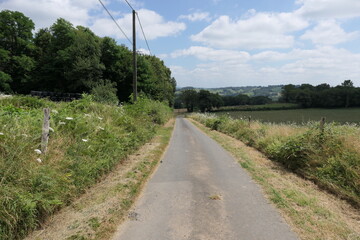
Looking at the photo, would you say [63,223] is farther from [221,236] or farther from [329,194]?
[329,194]

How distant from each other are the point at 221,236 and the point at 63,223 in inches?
99.5

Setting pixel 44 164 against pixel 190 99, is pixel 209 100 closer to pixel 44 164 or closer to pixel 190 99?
pixel 190 99

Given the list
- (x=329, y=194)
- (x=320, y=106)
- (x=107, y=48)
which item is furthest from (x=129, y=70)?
(x=320, y=106)

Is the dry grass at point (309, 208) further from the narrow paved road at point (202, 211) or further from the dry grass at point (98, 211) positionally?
the dry grass at point (98, 211)

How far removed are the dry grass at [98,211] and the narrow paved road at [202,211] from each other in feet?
0.79

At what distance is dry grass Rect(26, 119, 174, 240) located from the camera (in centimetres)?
323

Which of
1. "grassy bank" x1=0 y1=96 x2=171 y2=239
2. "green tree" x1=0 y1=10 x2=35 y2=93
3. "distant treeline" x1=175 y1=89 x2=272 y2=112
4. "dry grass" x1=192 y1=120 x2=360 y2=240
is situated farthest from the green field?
"distant treeline" x1=175 y1=89 x2=272 y2=112

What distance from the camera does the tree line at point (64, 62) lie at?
33.8 m

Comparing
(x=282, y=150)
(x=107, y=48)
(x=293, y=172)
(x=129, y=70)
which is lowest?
(x=293, y=172)

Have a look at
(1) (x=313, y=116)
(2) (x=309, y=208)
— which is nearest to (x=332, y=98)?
(1) (x=313, y=116)

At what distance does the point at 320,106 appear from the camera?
6325 centimetres

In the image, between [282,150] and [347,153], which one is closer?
[347,153]

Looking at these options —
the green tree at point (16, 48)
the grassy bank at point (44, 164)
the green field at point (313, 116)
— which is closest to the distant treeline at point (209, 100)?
the green field at point (313, 116)

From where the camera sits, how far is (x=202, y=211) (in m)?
4.10
